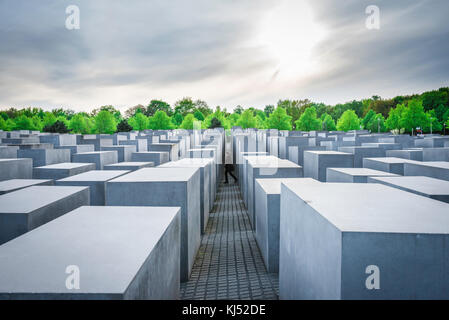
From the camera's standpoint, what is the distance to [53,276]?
2215 mm

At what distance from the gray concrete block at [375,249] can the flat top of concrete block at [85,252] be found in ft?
4.86

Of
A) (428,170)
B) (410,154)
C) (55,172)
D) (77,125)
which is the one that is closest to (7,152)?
(55,172)

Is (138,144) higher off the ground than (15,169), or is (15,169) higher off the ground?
(138,144)

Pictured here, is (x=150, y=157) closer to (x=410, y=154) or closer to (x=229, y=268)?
(x=229, y=268)

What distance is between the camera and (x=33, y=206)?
4.71 metres

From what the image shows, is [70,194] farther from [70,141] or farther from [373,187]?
[70,141]

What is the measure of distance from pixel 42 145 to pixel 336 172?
1535 centimetres

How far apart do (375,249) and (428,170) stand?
20.2 ft

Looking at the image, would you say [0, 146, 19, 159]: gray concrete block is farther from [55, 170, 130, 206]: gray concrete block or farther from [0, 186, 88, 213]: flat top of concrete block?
[0, 186, 88, 213]: flat top of concrete block

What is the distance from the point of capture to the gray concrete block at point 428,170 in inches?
269

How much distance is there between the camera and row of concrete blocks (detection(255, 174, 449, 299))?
2305mm

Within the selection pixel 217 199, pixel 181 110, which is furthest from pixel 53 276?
pixel 181 110

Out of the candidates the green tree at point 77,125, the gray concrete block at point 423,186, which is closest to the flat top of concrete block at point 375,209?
the gray concrete block at point 423,186

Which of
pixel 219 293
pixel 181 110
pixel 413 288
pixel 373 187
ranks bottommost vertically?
pixel 219 293
